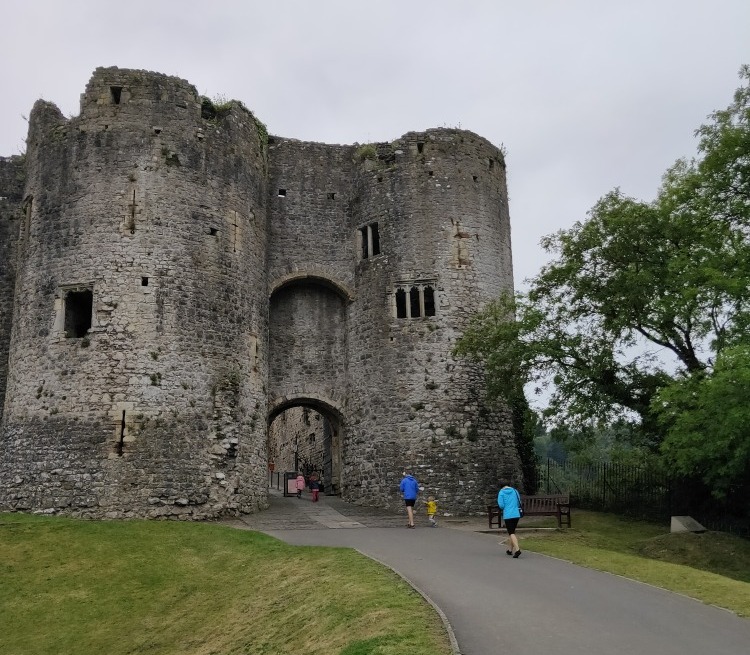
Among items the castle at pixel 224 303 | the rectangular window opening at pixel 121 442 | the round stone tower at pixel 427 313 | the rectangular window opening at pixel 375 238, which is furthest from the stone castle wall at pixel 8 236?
the rectangular window opening at pixel 375 238

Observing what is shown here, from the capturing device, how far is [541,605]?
37.1 ft

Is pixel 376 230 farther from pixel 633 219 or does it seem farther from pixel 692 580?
pixel 692 580

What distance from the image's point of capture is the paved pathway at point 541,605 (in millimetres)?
9328

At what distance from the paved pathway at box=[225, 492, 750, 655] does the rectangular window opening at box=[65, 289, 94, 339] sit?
→ 33.8 ft

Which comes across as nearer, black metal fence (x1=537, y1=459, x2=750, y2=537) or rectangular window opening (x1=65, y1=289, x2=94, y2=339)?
black metal fence (x1=537, y1=459, x2=750, y2=537)

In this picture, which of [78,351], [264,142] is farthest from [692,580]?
[264,142]

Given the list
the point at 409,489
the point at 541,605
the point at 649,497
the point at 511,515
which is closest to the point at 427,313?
the point at 409,489

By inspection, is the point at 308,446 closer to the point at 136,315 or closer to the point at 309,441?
the point at 309,441

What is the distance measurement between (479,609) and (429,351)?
53.8ft

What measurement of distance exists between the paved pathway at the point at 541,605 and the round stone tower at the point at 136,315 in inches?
231

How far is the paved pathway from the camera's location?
30.6 ft

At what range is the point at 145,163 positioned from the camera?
2428 cm

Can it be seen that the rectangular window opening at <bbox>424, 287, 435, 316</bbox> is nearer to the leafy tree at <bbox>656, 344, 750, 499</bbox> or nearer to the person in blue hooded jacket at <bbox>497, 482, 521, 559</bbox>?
the leafy tree at <bbox>656, 344, 750, 499</bbox>

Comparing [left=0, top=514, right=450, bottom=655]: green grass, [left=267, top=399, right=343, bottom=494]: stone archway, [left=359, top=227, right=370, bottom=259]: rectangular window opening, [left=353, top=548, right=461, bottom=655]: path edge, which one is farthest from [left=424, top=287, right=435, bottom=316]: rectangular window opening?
[left=353, top=548, right=461, bottom=655]: path edge
